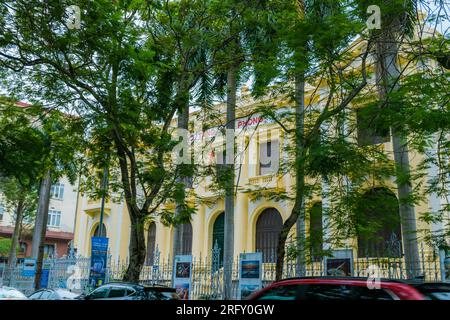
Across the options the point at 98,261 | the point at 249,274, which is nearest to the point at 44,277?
the point at 98,261

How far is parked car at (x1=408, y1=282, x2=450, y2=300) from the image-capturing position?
4336 mm

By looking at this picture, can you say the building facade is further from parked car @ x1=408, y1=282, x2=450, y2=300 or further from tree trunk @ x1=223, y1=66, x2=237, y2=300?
parked car @ x1=408, y1=282, x2=450, y2=300

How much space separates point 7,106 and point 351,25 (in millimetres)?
8787

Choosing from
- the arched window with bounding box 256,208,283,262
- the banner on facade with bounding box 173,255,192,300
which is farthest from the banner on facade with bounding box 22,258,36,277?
the arched window with bounding box 256,208,283,262

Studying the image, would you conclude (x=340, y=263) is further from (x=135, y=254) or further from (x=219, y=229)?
(x=219, y=229)

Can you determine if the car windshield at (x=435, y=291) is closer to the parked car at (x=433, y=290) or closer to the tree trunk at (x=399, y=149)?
the parked car at (x=433, y=290)

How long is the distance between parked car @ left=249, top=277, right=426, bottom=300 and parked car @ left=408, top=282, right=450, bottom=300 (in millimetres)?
63

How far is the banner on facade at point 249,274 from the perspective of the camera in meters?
11.6

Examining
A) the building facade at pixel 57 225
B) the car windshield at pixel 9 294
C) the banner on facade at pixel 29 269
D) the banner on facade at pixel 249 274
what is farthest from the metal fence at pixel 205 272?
the building facade at pixel 57 225

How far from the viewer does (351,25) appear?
7.90 m

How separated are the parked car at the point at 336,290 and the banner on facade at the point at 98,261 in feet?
34.7
